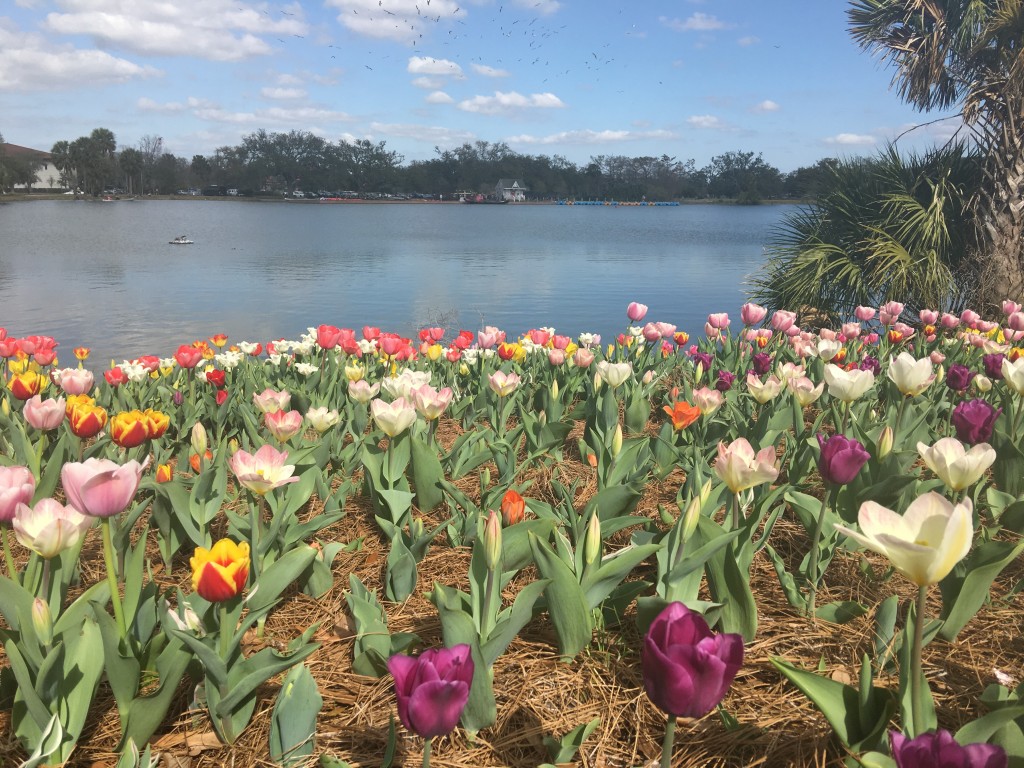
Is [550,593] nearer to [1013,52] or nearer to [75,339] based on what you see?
[1013,52]

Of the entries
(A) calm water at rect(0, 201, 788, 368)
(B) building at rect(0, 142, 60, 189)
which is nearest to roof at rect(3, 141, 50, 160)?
(B) building at rect(0, 142, 60, 189)

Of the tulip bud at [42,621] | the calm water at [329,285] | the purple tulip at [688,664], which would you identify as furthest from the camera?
the calm water at [329,285]

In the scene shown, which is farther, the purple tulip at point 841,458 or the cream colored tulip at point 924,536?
the purple tulip at point 841,458

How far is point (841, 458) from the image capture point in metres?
1.80

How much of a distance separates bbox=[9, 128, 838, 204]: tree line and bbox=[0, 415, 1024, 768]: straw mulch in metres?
120

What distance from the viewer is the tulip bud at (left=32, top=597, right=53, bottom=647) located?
1469mm

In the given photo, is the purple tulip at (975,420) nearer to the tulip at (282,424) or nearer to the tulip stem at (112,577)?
the tulip at (282,424)

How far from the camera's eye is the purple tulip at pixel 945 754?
893 millimetres

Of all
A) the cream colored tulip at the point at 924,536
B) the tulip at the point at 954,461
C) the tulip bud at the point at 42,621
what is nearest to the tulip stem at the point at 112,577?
the tulip bud at the point at 42,621

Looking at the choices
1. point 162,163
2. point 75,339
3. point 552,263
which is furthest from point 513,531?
point 162,163

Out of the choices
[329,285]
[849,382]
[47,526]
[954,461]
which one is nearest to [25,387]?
[47,526]

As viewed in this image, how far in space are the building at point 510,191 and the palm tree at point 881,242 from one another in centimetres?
12288

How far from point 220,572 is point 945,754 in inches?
46.1

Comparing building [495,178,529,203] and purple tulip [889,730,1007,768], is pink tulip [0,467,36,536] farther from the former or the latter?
building [495,178,529,203]
